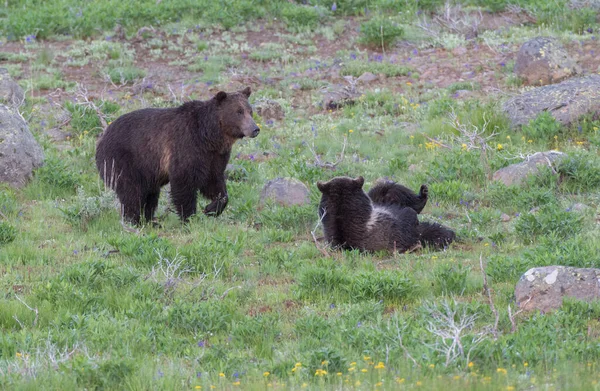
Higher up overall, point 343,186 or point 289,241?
point 343,186

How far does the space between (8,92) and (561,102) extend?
842 centimetres

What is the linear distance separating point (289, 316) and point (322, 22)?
14205mm

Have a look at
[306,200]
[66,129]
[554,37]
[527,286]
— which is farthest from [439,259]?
[554,37]

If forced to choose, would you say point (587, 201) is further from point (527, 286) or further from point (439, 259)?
point (527, 286)

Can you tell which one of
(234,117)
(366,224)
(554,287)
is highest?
(234,117)

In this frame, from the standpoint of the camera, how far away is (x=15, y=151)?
40.4 feet

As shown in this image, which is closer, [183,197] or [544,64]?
[183,197]

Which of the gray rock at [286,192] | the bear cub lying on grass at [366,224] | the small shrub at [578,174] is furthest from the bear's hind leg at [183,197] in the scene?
the small shrub at [578,174]

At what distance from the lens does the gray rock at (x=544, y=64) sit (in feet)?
52.2

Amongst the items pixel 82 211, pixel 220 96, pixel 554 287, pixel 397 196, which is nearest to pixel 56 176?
pixel 82 211

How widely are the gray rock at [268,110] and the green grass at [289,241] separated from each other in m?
0.31

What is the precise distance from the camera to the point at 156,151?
10930 millimetres

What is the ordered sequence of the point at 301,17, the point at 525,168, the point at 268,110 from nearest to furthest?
the point at 525,168
the point at 268,110
the point at 301,17

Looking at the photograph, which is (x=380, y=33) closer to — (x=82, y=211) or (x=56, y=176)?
(x=56, y=176)
